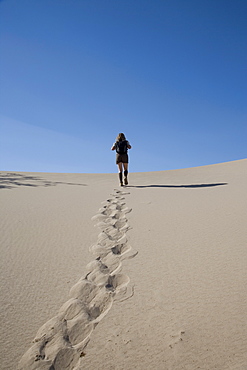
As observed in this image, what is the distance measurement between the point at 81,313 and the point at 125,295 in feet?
0.88

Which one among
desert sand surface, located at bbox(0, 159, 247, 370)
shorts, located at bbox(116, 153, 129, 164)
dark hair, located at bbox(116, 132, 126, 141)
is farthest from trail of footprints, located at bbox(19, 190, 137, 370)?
dark hair, located at bbox(116, 132, 126, 141)

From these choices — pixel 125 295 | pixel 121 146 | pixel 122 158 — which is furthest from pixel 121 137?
pixel 125 295

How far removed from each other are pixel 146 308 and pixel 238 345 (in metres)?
0.45

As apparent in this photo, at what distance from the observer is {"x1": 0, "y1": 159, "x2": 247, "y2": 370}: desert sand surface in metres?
1.00

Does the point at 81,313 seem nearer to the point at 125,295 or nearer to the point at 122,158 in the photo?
the point at 125,295

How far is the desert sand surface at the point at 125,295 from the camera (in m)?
1.00

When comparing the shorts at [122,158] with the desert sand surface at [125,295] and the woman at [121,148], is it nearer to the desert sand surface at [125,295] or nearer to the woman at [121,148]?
the woman at [121,148]

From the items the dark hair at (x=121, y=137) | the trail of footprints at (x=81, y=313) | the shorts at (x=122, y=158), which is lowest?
the trail of footprints at (x=81, y=313)

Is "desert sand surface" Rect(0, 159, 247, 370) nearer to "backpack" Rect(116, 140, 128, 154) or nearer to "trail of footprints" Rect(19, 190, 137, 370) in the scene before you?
"trail of footprints" Rect(19, 190, 137, 370)

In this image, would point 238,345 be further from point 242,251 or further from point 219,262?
point 242,251

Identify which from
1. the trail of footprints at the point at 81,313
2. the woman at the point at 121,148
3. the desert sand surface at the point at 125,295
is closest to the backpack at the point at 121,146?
the woman at the point at 121,148

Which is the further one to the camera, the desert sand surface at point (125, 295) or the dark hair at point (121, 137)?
the dark hair at point (121, 137)

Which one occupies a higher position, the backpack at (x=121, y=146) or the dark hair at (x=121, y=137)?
the dark hair at (x=121, y=137)

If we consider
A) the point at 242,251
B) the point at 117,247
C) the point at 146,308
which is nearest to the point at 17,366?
the point at 146,308
